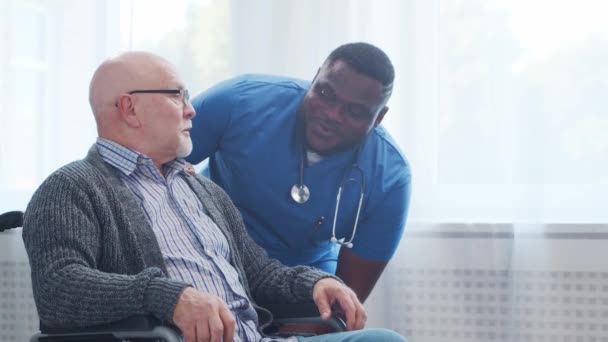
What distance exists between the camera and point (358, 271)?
85.1 inches

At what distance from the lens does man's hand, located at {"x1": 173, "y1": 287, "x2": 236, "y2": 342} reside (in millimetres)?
1391

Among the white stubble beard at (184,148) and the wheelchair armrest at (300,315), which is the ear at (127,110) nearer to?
the white stubble beard at (184,148)

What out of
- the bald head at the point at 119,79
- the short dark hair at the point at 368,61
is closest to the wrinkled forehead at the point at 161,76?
the bald head at the point at 119,79

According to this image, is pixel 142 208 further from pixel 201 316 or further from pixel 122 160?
pixel 201 316

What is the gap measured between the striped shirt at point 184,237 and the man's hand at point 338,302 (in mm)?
147

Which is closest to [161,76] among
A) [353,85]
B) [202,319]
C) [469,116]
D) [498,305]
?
[353,85]

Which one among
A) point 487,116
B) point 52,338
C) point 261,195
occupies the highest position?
point 487,116

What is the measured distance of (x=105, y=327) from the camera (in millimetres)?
1455

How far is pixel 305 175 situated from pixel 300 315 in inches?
18.6

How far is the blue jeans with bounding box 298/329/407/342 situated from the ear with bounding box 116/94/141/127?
0.58m

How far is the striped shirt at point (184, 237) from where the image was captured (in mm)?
1674

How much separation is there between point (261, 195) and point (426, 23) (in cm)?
85

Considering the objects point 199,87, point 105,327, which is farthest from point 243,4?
point 105,327

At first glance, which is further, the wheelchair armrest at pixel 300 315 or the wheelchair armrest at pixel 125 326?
the wheelchair armrest at pixel 300 315
